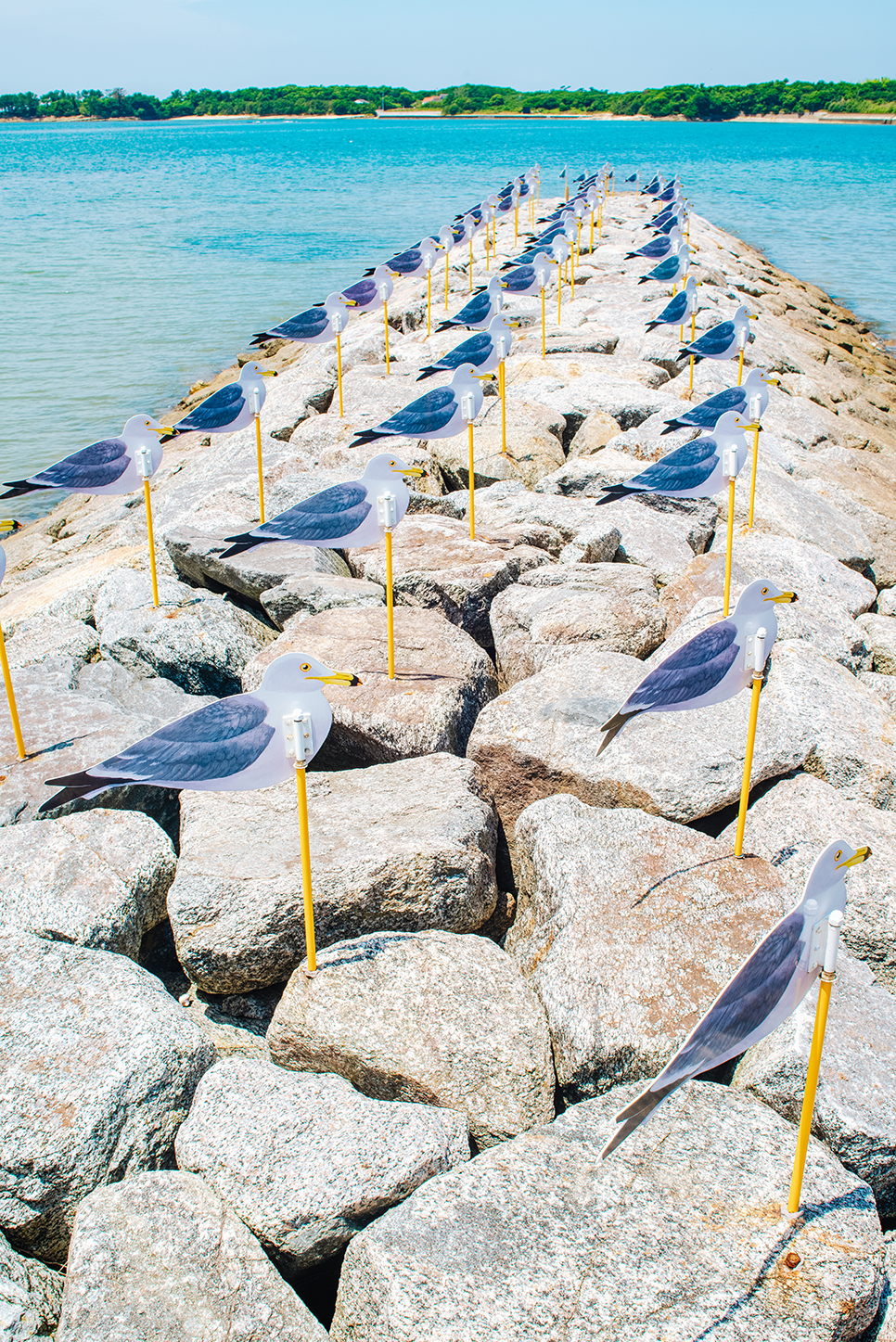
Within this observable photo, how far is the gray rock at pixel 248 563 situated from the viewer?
7.17 meters

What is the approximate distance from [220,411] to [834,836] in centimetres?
554

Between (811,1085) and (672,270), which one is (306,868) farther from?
(672,270)

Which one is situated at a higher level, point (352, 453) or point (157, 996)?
point (352, 453)

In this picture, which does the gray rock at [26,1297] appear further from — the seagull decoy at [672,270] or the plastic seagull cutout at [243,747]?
the seagull decoy at [672,270]

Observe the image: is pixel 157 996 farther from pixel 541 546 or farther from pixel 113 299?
pixel 113 299

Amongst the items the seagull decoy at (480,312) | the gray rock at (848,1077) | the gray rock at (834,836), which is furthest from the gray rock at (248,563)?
the seagull decoy at (480,312)

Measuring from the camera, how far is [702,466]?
652 cm

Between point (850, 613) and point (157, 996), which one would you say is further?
point (850, 613)

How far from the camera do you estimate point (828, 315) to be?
2295 centimetres

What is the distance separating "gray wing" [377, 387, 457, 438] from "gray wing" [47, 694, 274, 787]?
4085mm

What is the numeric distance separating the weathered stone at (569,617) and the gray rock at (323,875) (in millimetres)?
1809

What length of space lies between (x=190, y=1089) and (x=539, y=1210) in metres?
1.33

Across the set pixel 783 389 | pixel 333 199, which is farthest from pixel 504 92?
pixel 783 389

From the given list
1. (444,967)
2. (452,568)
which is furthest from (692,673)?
(452,568)
